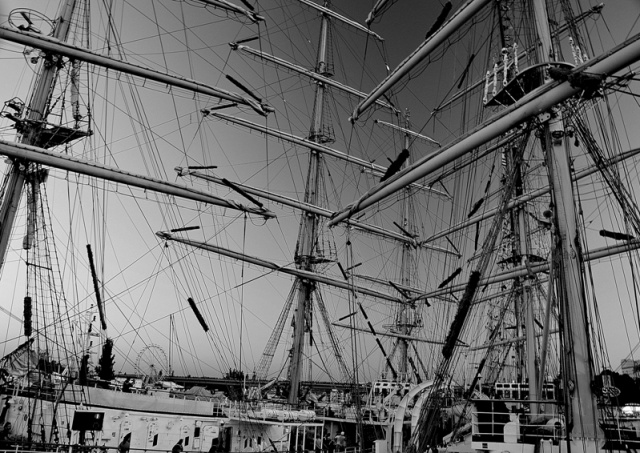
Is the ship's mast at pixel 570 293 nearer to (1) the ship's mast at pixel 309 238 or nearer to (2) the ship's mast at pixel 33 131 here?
(2) the ship's mast at pixel 33 131

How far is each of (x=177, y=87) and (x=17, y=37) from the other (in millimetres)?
6088

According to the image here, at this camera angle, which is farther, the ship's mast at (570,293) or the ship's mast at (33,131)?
the ship's mast at (33,131)

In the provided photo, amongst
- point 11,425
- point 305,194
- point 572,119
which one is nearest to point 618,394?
point 572,119

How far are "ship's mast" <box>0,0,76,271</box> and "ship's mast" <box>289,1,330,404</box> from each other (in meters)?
16.4

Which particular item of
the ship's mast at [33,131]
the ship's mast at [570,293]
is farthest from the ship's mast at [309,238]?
the ship's mast at [570,293]

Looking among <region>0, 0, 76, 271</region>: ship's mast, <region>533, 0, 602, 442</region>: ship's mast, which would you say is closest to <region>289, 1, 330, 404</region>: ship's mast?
<region>0, 0, 76, 271</region>: ship's mast

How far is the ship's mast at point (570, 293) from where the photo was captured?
9.58 meters

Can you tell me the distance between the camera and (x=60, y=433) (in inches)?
736

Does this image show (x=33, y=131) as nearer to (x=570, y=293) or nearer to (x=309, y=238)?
(x=570, y=293)

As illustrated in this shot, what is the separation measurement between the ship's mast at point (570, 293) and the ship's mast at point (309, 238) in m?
19.7

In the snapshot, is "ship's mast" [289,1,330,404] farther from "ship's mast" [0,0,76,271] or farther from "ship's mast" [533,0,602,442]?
"ship's mast" [533,0,602,442]

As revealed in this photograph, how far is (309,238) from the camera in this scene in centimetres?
3547

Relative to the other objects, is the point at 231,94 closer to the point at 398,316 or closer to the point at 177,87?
the point at 177,87

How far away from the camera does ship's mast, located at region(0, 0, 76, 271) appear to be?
1688cm
